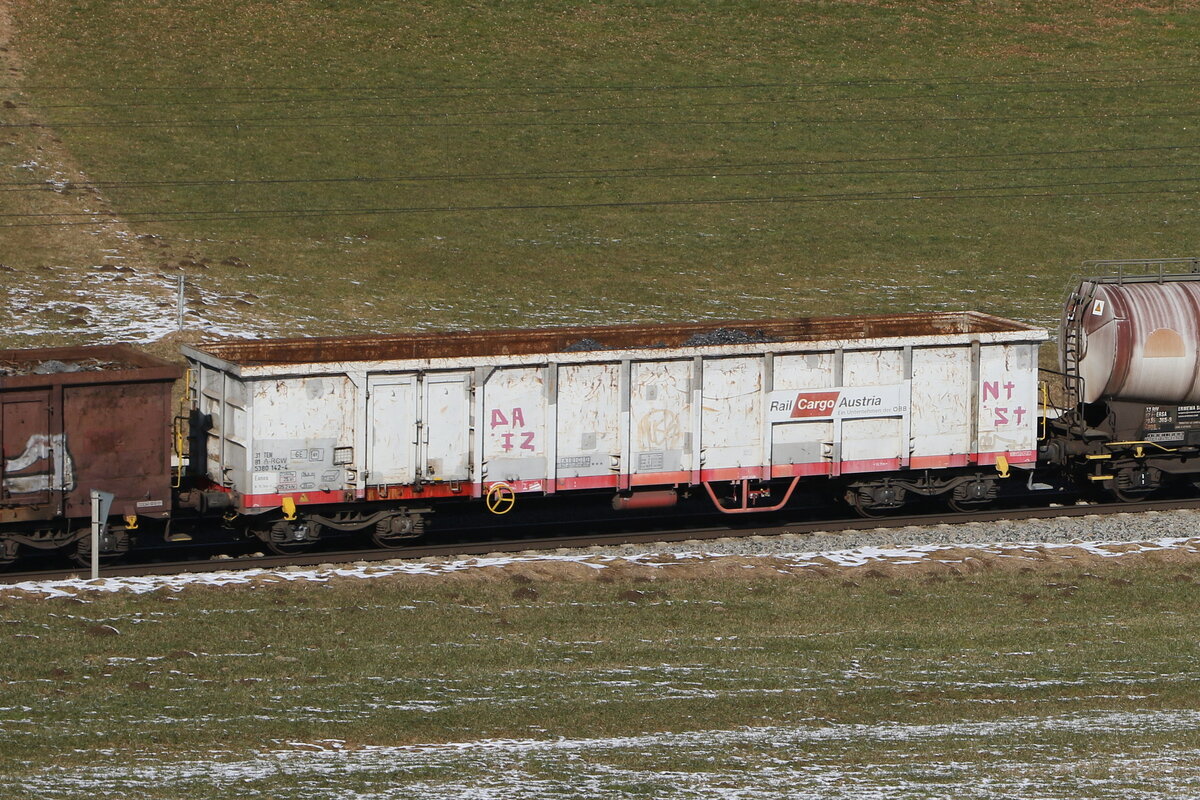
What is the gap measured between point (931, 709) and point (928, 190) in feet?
110

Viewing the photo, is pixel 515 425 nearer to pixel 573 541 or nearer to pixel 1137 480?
pixel 573 541

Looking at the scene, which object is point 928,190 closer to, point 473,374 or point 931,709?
point 473,374

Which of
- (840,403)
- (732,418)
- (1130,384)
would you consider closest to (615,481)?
(732,418)

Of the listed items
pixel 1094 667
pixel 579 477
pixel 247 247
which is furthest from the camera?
pixel 247 247

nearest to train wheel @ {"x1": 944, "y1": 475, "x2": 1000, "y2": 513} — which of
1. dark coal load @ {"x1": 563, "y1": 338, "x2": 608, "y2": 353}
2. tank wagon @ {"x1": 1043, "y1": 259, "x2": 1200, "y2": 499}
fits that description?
tank wagon @ {"x1": 1043, "y1": 259, "x2": 1200, "y2": 499}

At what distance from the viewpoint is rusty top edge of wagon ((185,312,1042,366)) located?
952 inches

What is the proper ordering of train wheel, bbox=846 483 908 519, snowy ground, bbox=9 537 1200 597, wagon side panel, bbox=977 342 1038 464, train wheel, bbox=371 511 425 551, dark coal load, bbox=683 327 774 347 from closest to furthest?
snowy ground, bbox=9 537 1200 597 < train wheel, bbox=371 511 425 551 < wagon side panel, bbox=977 342 1038 464 < dark coal load, bbox=683 327 774 347 < train wheel, bbox=846 483 908 519

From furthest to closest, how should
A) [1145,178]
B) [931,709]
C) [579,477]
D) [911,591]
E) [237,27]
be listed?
[237,27], [1145,178], [579,477], [911,591], [931,709]

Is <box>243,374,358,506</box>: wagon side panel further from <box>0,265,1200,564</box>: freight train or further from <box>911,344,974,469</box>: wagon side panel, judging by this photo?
<box>911,344,974,469</box>: wagon side panel

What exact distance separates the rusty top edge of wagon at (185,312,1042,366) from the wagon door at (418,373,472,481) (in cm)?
150

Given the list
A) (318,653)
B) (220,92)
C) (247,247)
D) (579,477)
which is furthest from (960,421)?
(220,92)

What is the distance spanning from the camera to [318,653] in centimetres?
1791

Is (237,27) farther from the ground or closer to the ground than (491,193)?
farther from the ground

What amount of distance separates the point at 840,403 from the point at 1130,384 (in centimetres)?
487
